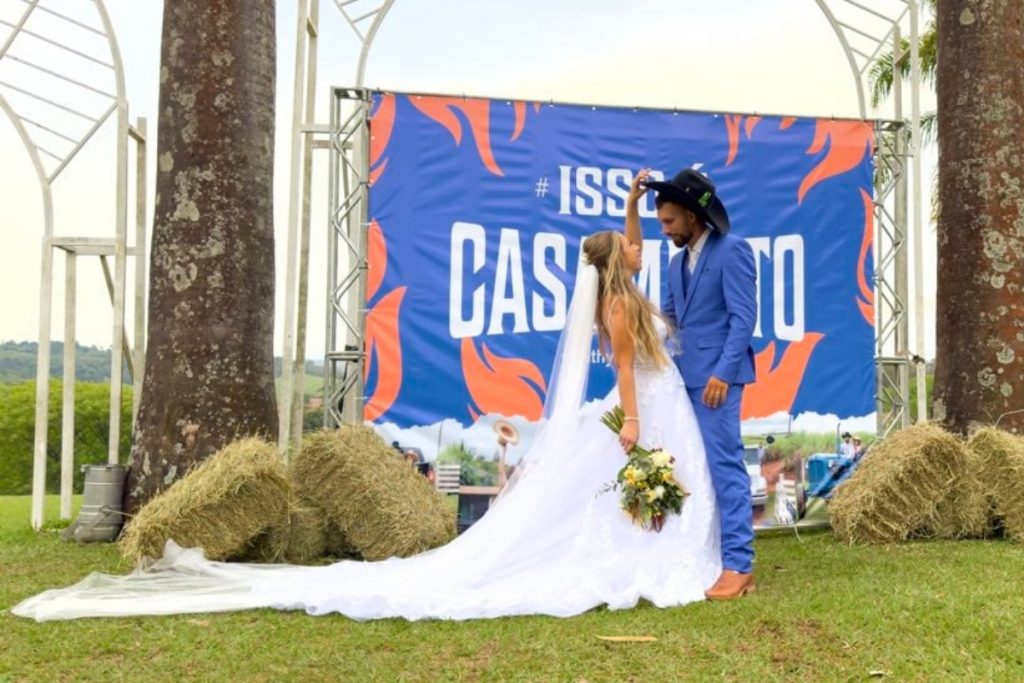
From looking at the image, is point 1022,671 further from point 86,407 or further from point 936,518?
point 86,407

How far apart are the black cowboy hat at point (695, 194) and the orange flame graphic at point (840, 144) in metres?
3.02

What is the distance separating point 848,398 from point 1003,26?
2852mm

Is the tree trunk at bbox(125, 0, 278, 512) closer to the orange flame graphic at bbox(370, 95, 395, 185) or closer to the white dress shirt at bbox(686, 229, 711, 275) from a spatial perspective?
the orange flame graphic at bbox(370, 95, 395, 185)

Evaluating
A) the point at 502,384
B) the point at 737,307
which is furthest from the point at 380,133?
the point at 737,307

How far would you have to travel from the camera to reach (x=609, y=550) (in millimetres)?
4473

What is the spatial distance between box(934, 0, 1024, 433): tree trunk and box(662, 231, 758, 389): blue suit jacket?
2.66 meters

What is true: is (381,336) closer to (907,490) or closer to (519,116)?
(519,116)

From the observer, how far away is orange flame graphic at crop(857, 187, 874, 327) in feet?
23.8

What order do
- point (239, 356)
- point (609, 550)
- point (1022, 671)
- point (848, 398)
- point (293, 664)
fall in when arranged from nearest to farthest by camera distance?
1. point (1022, 671)
2. point (293, 664)
3. point (609, 550)
4. point (239, 356)
5. point (848, 398)

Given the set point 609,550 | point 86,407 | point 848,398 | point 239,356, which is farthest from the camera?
point 86,407

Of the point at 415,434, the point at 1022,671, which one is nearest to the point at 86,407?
the point at 415,434

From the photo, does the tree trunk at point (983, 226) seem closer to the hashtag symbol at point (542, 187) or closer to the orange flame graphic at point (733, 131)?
the orange flame graphic at point (733, 131)

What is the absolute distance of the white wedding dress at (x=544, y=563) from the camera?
162 inches

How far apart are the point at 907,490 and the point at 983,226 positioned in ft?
6.54
